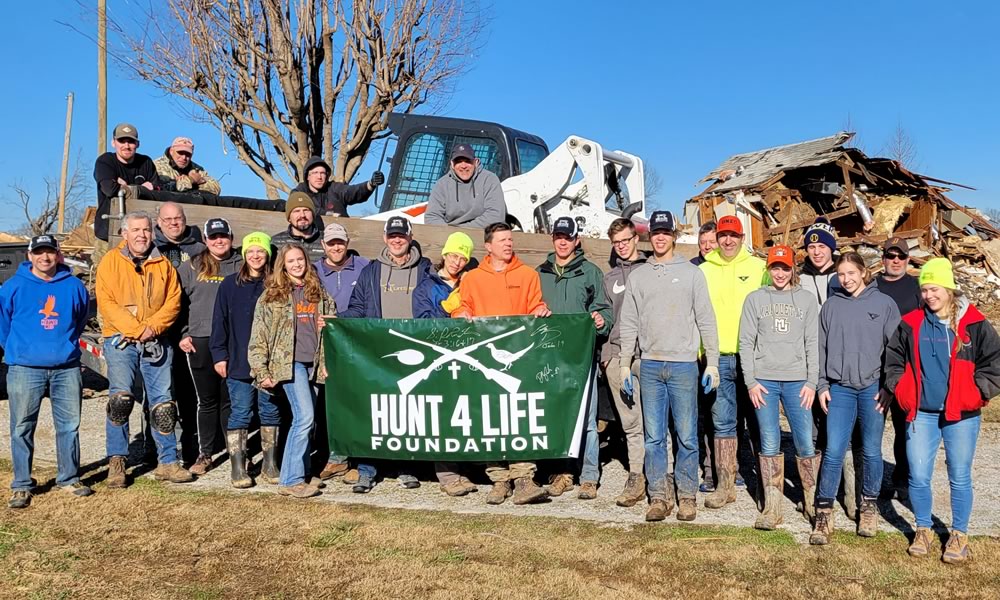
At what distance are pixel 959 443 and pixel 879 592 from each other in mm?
1104

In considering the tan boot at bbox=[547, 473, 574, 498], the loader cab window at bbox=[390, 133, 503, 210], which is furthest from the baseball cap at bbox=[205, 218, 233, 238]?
the loader cab window at bbox=[390, 133, 503, 210]

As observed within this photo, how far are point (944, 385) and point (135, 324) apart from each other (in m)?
5.49

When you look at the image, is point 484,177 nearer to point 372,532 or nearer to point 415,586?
point 372,532

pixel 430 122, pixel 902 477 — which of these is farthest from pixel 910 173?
pixel 902 477

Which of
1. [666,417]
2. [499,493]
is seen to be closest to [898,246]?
[666,417]

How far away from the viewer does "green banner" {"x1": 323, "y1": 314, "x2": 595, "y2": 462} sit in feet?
19.4

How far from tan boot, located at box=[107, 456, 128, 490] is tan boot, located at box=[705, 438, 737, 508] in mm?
4392

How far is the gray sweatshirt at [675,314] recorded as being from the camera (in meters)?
5.41

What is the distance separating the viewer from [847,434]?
514 cm

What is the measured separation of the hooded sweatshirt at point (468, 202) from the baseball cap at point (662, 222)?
2146mm

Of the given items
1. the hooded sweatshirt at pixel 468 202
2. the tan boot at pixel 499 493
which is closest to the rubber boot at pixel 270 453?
the tan boot at pixel 499 493

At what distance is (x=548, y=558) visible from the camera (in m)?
4.69

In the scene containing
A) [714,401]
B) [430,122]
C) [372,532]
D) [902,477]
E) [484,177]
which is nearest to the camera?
[372,532]

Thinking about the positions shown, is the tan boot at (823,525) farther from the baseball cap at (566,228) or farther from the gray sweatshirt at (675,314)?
the baseball cap at (566,228)
